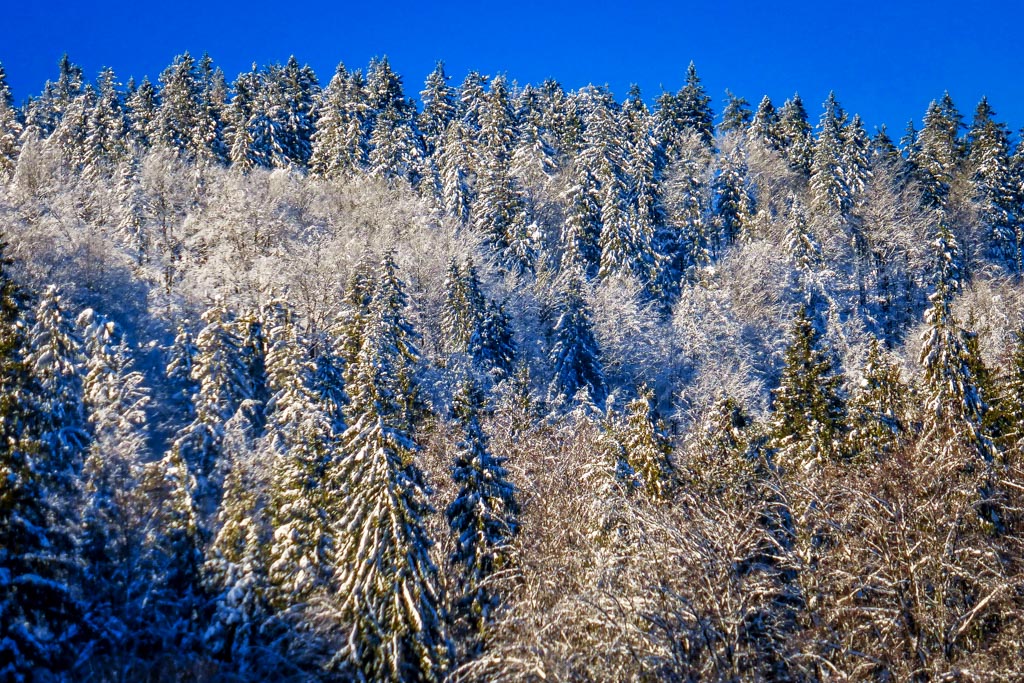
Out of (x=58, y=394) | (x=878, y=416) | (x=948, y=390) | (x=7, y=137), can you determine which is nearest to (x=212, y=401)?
(x=58, y=394)

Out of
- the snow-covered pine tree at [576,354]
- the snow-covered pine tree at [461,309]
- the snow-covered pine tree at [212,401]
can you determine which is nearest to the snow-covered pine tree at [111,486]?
the snow-covered pine tree at [212,401]

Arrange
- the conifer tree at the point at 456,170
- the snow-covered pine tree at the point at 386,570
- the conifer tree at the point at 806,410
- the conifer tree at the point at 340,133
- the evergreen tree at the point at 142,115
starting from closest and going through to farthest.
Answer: the snow-covered pine tree at the point at 386,570, the conifer tree at the point at 806,410, the conifer tree at the point at 456,170, the conifer tree at the point at 340,133, the evergreen tree at the point at 142,115

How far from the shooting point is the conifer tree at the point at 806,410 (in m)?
24.2

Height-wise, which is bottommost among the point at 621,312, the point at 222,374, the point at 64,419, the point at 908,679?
the point at 908,679

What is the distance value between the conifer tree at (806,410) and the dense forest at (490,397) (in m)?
0.12

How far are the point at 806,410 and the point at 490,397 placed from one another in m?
12.9

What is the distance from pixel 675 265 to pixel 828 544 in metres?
43.2

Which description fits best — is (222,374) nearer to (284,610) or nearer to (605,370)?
(284,610)

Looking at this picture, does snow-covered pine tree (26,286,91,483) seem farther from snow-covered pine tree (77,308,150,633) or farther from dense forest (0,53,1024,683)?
snow-covered pine tree (77,308,150,633)

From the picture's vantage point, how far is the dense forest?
1218cm

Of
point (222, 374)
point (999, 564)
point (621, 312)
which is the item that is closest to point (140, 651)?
point (222, 374)

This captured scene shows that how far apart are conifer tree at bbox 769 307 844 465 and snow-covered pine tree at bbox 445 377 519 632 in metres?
9.30

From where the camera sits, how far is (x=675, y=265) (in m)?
56.3

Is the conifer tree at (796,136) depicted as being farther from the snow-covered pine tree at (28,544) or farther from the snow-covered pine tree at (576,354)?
the snow-covered pine tree at (28,544)
